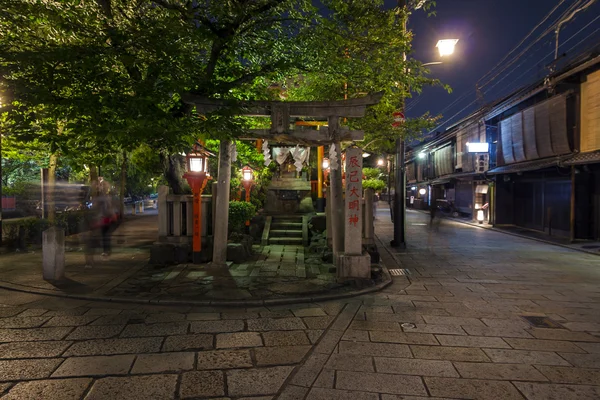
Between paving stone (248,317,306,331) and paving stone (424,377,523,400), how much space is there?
250 centimetres

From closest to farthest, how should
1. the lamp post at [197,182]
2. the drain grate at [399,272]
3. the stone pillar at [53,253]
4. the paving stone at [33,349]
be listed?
the paving stone at [33,349] < the stone pillar at [53,253] < the drain grate at [399,272] < the lamp post at [197,182]

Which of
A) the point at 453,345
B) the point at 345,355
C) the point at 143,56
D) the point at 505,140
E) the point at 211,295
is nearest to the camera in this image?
the point at 345,355

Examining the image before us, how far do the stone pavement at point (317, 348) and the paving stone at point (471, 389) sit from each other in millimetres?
20

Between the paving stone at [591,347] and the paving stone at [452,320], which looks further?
the paving stone at [452,320]

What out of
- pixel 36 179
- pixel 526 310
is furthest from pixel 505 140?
pixel 36 179

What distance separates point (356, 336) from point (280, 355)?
1452mm

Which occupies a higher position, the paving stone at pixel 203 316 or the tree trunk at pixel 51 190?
the tree trunk at pixel 51 190

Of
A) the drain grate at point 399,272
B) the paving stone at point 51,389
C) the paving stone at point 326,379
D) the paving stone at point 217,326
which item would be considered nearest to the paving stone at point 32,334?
the paving stone at point 51,389

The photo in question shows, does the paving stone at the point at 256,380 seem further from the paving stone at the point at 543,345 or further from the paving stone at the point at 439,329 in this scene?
the paving stone at the point at 543,345

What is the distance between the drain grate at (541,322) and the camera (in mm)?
6604

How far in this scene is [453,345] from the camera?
575 centimetres

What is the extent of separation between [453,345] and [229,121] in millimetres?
6370

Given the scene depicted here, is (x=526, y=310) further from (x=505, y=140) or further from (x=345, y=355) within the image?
(x=505, y=140)

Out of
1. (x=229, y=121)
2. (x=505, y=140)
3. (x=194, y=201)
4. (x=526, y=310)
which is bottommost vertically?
(x=526, y=310)
